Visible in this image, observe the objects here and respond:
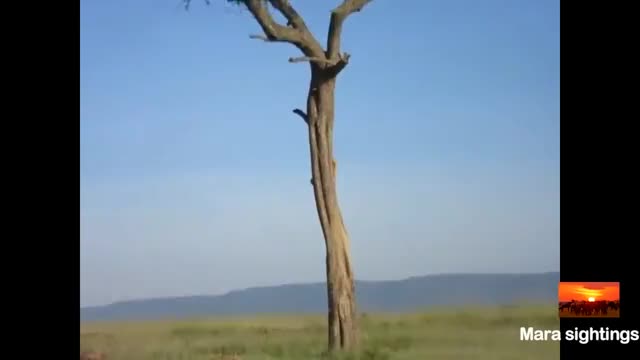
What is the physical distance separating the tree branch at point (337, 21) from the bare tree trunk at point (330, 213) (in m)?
0.12

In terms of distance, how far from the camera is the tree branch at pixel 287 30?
415 cm

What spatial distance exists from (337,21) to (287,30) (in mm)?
253

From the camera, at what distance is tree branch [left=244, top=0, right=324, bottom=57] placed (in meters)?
4.15

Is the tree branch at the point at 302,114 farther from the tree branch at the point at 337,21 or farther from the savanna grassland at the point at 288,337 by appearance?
the savanna grassland at the point at 288,337

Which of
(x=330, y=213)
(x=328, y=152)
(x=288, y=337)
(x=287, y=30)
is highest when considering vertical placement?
(x=287, y=30)

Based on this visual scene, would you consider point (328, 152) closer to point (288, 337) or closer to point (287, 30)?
point (287, 30)

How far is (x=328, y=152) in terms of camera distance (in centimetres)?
418

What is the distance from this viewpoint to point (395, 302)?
409 cm
